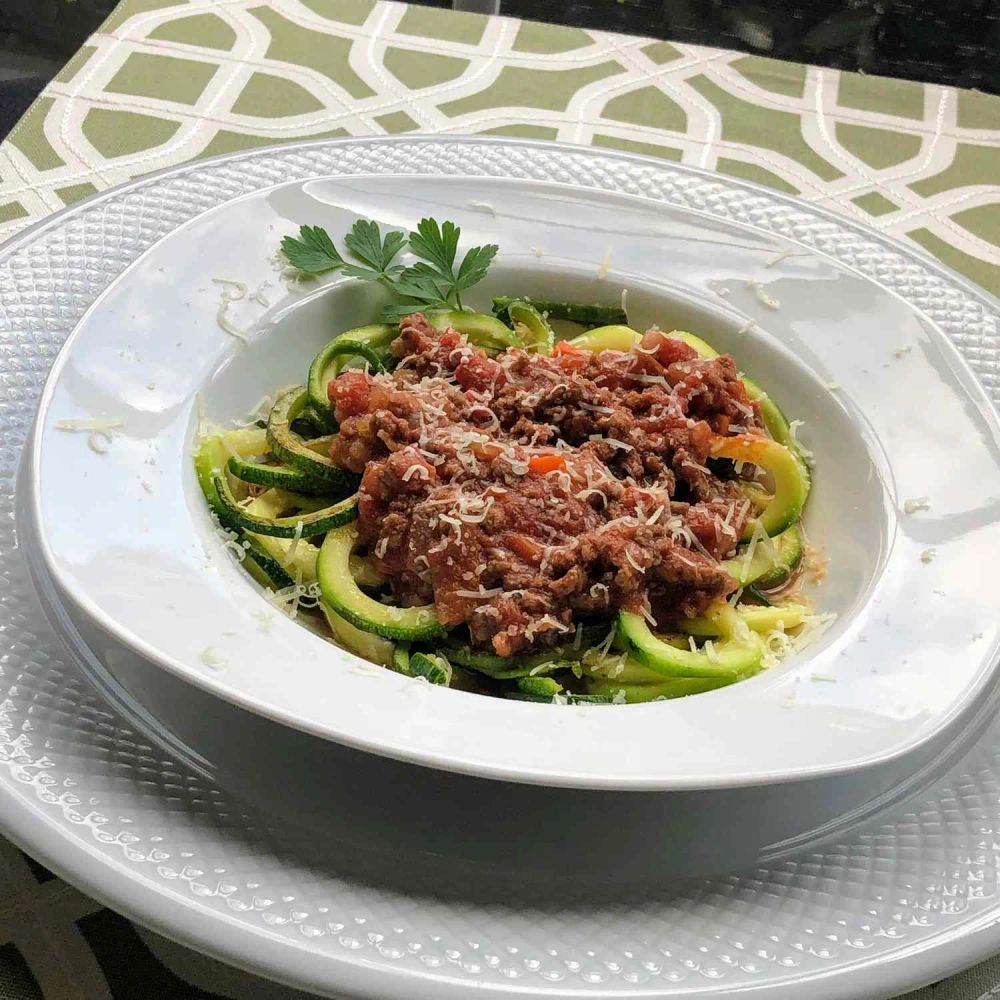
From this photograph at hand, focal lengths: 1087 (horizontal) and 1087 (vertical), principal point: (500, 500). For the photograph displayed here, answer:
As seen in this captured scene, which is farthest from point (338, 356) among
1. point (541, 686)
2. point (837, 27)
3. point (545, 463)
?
point (837, 27)

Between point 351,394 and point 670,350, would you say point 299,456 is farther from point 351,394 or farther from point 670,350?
point 670,350

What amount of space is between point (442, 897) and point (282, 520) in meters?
1.06

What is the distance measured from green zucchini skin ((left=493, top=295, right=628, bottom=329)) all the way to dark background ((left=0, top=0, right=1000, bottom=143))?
3006mm

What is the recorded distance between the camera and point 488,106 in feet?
13.7

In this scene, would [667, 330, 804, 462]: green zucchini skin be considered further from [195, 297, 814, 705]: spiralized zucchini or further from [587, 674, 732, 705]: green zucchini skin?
[587, 674, 732, 705]: green zucchini skin

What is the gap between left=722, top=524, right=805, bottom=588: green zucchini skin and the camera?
257 cm

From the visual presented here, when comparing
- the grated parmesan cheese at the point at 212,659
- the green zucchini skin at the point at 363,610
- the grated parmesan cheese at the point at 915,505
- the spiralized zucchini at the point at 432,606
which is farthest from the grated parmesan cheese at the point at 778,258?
the grated parmesan cheese at the point at 212,659

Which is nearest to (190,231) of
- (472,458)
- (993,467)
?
(472,458)

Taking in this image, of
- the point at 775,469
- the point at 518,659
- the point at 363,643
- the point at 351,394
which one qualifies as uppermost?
the point at 775,469

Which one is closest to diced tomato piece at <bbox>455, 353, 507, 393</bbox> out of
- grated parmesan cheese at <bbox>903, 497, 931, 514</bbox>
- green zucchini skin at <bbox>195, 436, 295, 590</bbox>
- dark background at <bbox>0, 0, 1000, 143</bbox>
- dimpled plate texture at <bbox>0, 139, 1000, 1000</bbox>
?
green zucchini skin at <bbox>195, 436, 295, 590</bbox>

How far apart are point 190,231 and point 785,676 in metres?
1.81

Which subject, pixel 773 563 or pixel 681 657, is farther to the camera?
pixel 773 563

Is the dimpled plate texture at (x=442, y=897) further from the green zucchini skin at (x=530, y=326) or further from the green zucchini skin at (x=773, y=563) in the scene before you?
the green zucchini skin at (x=530, y=326)

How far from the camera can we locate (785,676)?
2.09 metres
